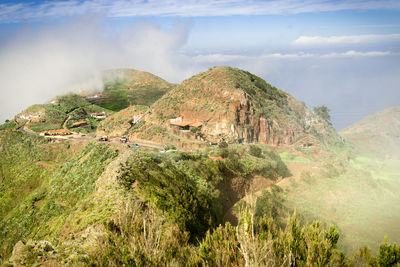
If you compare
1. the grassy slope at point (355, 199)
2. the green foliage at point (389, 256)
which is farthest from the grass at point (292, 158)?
the green foliage at point (389, 256)

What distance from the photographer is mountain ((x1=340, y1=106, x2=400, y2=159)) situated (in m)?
46.2

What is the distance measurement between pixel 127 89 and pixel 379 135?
95641 mm

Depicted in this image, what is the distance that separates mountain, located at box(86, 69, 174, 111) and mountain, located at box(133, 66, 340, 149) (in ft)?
140

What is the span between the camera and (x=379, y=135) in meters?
53.3

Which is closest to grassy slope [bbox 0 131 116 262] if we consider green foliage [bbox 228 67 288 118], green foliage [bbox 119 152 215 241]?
green foliage [bbox 119 152 215 241]

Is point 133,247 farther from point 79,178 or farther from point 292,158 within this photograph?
point 292,158

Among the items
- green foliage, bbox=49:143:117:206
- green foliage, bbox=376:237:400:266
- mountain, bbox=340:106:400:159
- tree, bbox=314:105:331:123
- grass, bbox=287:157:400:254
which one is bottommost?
mountain, bbox=340:106:400:159

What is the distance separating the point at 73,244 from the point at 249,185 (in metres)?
19.5

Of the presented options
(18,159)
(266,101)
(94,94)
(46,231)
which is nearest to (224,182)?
(46,231)

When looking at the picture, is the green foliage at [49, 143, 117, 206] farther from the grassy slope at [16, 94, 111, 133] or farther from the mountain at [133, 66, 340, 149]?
the grassy slope at [16, 94, 111, 133]

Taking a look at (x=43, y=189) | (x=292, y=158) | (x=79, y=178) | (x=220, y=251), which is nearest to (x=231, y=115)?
(x=292, y=158)

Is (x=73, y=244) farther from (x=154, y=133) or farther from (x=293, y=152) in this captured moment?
(x=293, y=152)

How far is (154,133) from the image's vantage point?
40500 millimetres

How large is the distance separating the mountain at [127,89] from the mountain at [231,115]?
140 ft
